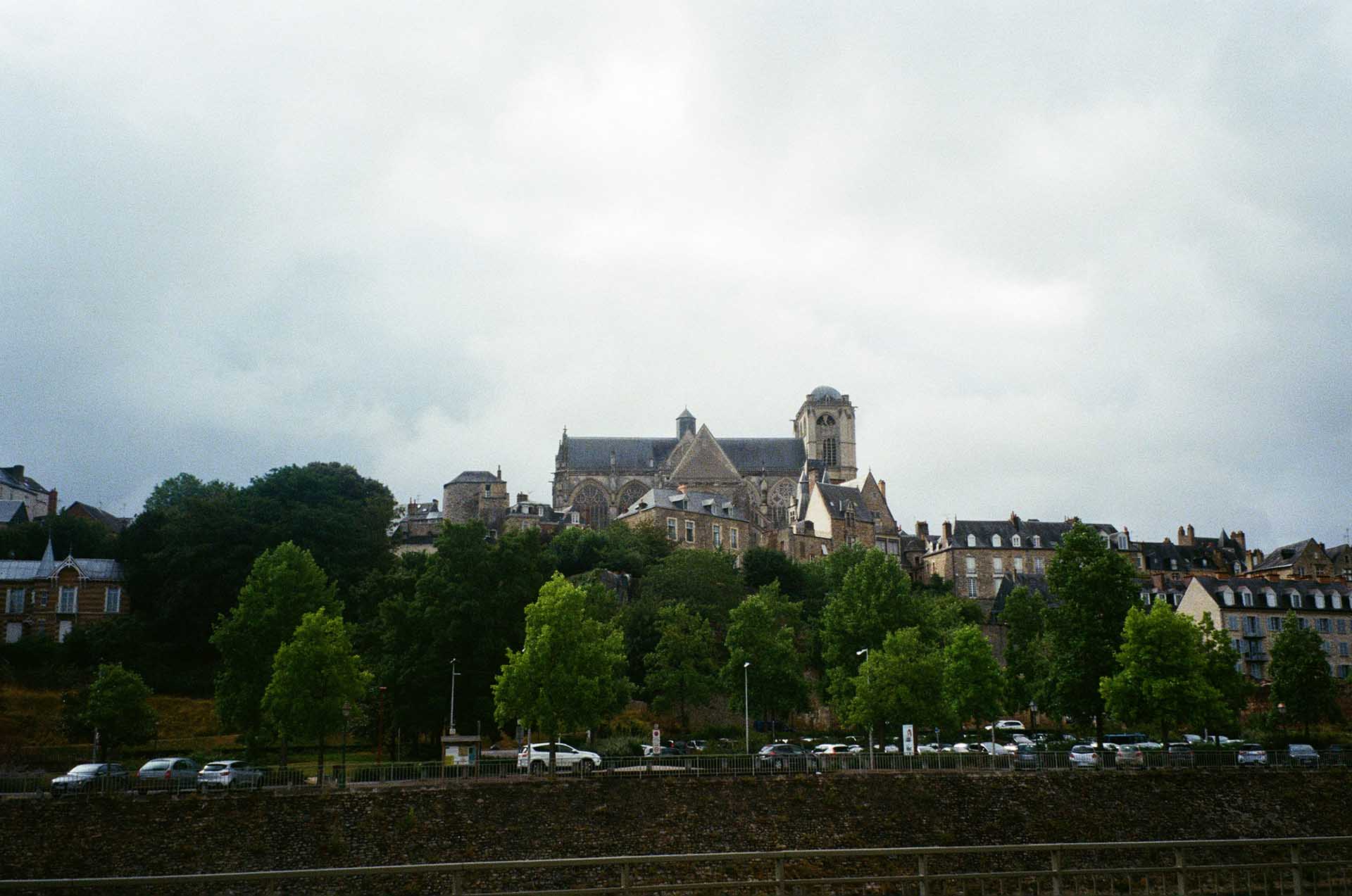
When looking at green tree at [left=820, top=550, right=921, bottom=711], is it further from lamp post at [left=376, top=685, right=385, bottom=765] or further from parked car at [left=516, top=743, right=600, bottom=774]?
lamp post at [left=376, top=685, right=385, bottom=765]

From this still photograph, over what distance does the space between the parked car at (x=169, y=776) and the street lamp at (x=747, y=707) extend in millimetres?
23032

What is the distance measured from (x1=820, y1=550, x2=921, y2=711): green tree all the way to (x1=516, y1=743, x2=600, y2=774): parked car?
1668 cm

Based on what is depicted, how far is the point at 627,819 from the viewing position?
37.2 meters

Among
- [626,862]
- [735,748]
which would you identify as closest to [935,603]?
[735,748]

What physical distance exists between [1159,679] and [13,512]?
88088 millimetres

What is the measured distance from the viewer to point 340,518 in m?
74.2

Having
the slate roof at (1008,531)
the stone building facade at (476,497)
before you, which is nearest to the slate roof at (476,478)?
the stone building facade at (476,497)

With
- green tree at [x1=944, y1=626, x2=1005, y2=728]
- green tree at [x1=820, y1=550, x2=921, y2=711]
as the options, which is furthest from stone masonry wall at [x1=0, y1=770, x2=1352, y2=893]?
green tree at [x1=820, y1=550, x2=921, y2=711]

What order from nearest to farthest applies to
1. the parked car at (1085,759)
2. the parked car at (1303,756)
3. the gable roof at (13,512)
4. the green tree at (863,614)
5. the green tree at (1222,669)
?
the parked car at (1085,759) < the parked car at (1303,756) < the green tree at (1222,669) < the green tree at (863,614) < the gable roof at (13,512)

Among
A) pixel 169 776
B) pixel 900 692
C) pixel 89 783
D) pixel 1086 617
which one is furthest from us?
pixel 1086 617

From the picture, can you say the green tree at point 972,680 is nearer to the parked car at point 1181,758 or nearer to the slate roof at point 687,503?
the parked car at point 1181,758

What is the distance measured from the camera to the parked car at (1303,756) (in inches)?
1818

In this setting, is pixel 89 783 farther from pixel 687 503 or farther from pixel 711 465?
pixel 711 465

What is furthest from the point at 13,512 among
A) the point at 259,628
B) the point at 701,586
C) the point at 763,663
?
the point at 763,663
